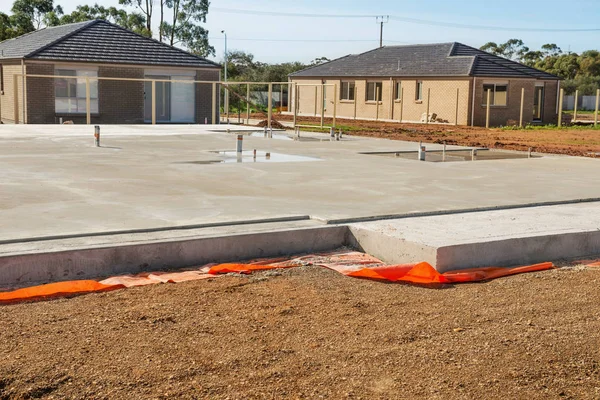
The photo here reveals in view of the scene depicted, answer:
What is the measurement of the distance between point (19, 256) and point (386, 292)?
3.05m

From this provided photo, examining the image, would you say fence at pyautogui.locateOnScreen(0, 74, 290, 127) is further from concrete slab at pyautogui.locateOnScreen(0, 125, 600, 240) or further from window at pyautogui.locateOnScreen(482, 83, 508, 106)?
concrete slab at pyautogui.locateOnScreen(0, 125, 600, 240)

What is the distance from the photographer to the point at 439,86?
4247 centimetres

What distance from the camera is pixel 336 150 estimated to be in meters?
19.7

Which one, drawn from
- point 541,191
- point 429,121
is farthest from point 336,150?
point 429,121

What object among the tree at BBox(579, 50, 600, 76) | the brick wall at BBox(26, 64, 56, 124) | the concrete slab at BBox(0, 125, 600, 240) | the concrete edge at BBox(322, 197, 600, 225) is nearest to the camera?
→ the concrete edge at BBox(322, 197, 600, 225)

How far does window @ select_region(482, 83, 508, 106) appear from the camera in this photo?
41.4m

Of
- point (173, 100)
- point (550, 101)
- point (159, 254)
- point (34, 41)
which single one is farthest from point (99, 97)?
point (159, 254)

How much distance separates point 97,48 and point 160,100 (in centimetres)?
362

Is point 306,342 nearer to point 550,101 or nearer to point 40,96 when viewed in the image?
point 40,96

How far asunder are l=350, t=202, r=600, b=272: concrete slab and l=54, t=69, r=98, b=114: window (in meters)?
27.2

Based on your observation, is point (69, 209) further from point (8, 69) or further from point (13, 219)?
point (8, 69)

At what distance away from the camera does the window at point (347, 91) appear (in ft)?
163

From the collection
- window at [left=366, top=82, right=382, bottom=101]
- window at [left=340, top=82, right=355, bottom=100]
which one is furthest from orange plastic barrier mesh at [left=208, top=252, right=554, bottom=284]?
window at [left=340, top=82, right=355, bottom=100]

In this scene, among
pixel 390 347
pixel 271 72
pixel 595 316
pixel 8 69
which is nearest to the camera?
pixel 390 347
